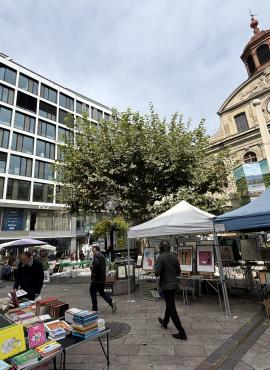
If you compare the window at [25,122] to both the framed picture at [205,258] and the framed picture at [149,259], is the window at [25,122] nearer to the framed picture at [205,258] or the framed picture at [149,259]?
the framed picture at [149,259]

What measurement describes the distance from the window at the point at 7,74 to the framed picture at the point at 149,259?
3270cm

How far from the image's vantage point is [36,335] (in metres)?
3.25

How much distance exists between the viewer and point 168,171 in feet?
45.2

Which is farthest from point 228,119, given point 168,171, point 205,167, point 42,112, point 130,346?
point 130,346

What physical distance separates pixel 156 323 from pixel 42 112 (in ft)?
118

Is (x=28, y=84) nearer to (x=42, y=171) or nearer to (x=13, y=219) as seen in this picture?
(x=42, y=171)

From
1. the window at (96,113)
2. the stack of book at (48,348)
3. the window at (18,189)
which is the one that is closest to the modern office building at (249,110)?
the window at (96,113)

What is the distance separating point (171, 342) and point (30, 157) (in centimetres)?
3278

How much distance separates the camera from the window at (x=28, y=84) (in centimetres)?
3440

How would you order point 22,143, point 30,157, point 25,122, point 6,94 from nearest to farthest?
point 6,94 < point 22,143 < point 30,157 < point 25,122

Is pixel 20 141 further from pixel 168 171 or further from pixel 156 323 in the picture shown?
pixel 156 323

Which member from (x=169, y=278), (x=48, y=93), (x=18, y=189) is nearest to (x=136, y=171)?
(x=169, y=278)

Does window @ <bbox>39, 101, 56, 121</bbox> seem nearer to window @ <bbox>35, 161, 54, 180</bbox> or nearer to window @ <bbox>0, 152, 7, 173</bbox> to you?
window @ <bbox>35, 161, 54, 180</bbox>

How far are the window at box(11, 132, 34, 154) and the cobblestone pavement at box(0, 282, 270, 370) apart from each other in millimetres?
29642
